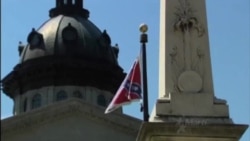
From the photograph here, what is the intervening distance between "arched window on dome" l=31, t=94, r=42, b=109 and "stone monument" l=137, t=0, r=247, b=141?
45.2 m

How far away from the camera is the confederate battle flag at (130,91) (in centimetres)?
1328

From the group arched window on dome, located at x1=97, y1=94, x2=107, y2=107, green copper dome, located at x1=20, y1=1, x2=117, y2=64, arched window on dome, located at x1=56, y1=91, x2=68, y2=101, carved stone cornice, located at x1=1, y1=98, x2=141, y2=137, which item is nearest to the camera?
carved stone cornice, located at x1=1, y1=98, x2=141, y2=137

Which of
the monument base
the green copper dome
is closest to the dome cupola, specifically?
the green copper dome

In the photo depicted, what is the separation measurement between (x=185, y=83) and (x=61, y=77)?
45.8 m

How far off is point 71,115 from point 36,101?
994cm

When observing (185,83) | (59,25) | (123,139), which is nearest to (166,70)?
(185,83)

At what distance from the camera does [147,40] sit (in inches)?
528

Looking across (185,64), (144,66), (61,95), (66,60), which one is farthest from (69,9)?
(185,64)

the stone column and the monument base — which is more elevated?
the stone column

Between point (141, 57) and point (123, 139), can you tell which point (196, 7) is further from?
point (123, 139)

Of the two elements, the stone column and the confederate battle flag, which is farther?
the confederate battle flag

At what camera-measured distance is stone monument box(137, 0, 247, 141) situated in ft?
37.2

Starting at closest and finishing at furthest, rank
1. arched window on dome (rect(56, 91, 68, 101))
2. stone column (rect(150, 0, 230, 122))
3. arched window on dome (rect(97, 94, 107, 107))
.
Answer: stone column (rect(150, 0, 230, 122))
arched window on dome (rect(56, 91, 68, 101))
arched window on dome (rect(97, 94, 107, 107))

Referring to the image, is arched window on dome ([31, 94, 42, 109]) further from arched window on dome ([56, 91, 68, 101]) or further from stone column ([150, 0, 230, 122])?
stone column ([150, 0, 230, 122])
